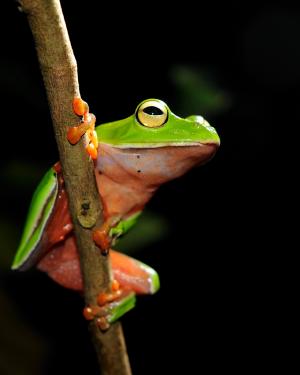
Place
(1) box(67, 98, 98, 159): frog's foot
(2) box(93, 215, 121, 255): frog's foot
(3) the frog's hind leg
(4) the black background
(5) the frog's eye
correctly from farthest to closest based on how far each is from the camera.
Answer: (4) the black background → (3) the frog's hind leg → (5) the frog's eye → (2) box(93, 215, 121, 255): frog's foot → (1) box(67, 98, 98, 159): frog's foot

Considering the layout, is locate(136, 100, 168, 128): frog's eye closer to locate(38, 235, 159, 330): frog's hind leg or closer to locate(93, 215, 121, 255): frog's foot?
locate(93, 215, 121, 255): frog's foot

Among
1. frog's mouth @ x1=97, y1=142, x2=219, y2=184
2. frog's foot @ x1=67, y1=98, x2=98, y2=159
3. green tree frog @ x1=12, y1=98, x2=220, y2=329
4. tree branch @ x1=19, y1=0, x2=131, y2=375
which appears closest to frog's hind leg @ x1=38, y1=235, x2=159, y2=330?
green tree frog @ x1=12, y1=98, x2=220, y2=329

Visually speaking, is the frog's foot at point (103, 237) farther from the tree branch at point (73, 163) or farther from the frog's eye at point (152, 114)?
the frog's eye at point (152, 114)

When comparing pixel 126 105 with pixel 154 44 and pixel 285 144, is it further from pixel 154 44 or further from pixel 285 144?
pixel 285 144

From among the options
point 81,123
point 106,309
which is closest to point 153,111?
point 81,123

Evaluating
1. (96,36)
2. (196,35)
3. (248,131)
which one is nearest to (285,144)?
(248,131)

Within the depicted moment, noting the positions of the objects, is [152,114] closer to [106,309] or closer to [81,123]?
[81,123]

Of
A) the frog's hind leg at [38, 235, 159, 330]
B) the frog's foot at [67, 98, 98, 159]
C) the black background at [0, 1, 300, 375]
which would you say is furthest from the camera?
the black background at [0, 1, 300, 375]
